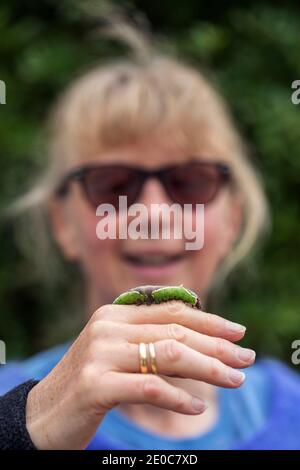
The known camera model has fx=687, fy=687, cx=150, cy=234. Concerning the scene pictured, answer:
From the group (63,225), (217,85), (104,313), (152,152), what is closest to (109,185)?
(152,152)

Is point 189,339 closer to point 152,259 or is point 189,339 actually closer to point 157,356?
point 157,356

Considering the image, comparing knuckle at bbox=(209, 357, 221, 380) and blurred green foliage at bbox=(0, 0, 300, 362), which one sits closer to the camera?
knuckle at bbox=(209, 357, 221, 380)

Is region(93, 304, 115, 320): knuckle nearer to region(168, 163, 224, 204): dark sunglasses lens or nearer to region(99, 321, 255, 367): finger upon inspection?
region(99, 321, 255, 367): finger

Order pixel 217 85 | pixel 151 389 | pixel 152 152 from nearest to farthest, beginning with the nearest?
pixel 151 389, pixel 152 152, pixel 217 85

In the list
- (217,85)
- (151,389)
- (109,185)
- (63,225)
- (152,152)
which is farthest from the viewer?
(217,85)

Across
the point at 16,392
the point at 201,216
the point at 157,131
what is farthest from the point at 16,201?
the point at 16,392

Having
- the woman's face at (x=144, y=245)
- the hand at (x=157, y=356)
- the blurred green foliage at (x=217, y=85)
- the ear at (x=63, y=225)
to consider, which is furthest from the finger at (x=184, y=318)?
the blurred green foliage at (x=217, y=85)

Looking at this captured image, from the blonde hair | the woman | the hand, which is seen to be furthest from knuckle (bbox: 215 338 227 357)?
the blonde hair
